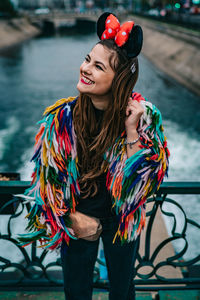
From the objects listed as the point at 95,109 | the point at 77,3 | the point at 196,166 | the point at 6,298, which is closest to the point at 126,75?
the point at 95,109

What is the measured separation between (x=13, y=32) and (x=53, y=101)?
101 ft

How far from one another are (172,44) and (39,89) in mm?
12727

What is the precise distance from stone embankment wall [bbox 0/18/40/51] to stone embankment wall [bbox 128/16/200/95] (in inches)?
685

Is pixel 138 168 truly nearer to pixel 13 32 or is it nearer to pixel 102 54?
pixel 102 54

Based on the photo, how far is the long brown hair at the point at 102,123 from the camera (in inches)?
52.0

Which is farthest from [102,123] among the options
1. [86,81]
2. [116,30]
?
[116,30]

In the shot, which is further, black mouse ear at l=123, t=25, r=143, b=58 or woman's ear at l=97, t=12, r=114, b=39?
woman's ear at l=97, t=12, r=114, b=39

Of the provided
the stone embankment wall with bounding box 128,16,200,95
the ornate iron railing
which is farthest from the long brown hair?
the stone embankment wall with bounding box 128,16,200,95

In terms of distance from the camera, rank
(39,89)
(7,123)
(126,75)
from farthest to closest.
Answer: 1. (39,89)
2. (7,123)
3. (126,75)

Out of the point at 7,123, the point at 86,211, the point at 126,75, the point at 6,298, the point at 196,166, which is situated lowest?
the point at 196,166

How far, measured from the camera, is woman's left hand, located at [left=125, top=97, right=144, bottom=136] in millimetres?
1331

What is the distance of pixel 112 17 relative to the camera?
4.55 ft

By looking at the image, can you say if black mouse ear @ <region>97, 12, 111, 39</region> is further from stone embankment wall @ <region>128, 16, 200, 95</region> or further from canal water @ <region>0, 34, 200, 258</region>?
stone embankment wall @ <region>128, 16, 200, 95</region>

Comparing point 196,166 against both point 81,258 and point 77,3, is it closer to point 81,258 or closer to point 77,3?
point 81,258
